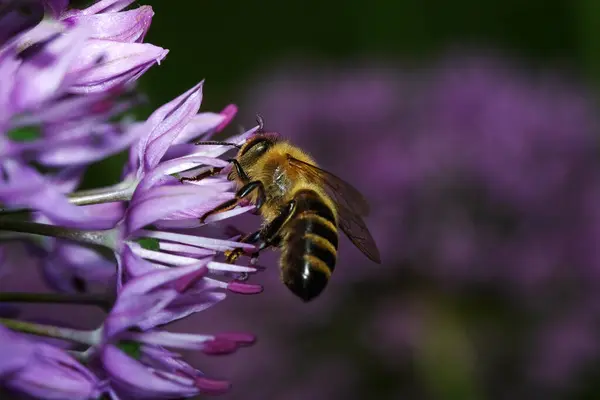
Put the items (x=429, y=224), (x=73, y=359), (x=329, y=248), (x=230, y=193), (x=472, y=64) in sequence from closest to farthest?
(x=73, y=359) < (x=230, y=193) < (x=329, y=248) < (x=429, y=224) < (x=472, y=64)

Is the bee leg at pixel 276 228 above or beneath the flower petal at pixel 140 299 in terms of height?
beneath

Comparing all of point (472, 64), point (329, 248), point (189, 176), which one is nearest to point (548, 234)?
point (472, 64)

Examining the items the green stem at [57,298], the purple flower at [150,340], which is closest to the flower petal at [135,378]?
the purple flower at [150,340]

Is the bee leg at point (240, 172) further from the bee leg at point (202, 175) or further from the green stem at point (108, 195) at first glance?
the green stem at point (108, 195)

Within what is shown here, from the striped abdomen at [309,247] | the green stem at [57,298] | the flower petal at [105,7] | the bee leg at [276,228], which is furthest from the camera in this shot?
the bee leg at [276,228]

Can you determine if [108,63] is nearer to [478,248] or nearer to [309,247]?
[309,247]

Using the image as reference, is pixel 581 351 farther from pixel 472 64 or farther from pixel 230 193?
pixel 230 193

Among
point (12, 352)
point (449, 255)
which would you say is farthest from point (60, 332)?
point (449, 255)
